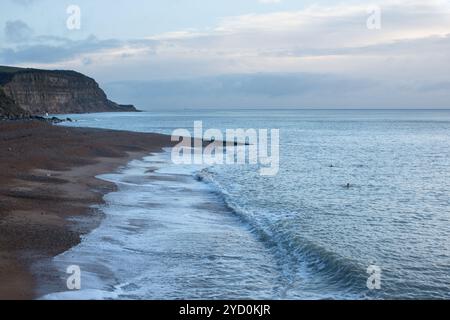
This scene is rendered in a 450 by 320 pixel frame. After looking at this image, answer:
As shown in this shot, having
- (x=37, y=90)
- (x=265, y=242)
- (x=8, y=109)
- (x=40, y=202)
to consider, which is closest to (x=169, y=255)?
(x=265, y=242)

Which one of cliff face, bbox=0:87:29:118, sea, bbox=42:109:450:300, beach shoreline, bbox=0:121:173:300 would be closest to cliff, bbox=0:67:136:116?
cliff face, bbox=0:87:29:118

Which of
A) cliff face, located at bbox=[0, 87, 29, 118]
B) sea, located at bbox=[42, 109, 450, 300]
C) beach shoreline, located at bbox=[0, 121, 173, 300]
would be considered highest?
cliff face, located at bbox=[0, 87, 29, 118]

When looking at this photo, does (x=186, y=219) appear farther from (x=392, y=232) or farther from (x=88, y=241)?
(x=392, y=232)

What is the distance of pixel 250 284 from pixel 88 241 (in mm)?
4659

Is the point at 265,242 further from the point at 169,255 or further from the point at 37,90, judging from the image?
the point at 37,90

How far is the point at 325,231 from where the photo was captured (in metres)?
15.9

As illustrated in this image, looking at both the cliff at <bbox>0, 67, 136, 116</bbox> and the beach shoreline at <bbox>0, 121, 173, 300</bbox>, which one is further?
the cliff at <bbox>0, 67, 136, 116</bbox>

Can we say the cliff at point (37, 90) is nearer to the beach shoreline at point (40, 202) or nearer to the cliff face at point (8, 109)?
the cliff face at point (8, 109)

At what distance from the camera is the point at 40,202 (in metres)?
17.2

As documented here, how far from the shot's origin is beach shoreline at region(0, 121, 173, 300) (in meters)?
10.9

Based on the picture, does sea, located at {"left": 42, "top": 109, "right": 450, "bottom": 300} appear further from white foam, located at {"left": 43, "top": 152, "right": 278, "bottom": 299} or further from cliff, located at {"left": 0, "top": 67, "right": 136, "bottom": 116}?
cliff, located at {"left": 0, "top": 67, "right": 136, "bottom": 116}
